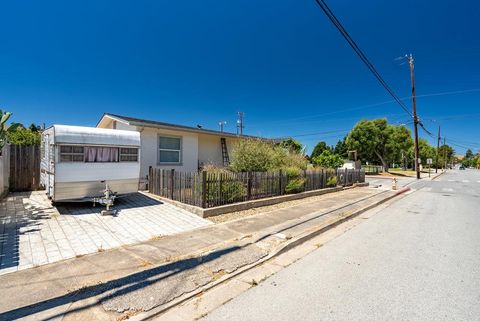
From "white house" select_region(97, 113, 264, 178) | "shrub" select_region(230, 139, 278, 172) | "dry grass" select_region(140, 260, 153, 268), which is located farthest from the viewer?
"white house" select_region(97, 113, 264, 178)

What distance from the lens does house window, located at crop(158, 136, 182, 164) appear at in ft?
39.1

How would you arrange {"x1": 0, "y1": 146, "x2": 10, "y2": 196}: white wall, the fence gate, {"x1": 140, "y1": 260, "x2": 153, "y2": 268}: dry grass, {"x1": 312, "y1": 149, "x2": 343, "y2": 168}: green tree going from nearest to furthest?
{"x1": 140, "y1": 260, "x2": 153, "y2": 268}: dry grass → {"x1": 0, "y1": 146, "x2": 10, "y2": 196}: white wall → the fence gate → {"x1": 312, "y1": 149, "x2": 343, "y2": 168}: green tree

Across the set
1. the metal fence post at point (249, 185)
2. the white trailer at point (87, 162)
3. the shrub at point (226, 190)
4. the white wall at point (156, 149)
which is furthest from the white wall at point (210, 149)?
the white trailer at point (87, 162)

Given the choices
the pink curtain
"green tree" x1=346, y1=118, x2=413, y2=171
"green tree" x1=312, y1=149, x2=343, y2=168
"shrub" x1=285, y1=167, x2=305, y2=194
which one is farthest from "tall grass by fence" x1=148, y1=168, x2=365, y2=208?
"green tree" x1=346, y1=118, x2=413, y2=171

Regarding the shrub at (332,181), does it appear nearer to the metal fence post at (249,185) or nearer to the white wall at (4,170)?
the metal fence post at (249,185)

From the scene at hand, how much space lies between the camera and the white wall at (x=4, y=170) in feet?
26.1

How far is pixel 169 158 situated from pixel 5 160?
19.8 feet

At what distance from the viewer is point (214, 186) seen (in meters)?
7.75

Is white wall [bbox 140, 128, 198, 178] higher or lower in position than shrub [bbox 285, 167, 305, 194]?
higher

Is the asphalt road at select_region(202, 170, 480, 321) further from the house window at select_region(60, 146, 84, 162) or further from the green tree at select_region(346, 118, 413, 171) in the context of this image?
the green tree at select_region(346, 118, 413, 171)

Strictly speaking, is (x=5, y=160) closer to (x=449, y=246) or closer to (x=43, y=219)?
(x=43, y=219)

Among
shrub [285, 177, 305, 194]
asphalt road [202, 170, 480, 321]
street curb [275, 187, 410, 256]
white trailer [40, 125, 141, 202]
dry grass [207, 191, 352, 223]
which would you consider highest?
white trailer [40, 125, 141, 202]

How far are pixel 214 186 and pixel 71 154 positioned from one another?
4.29m

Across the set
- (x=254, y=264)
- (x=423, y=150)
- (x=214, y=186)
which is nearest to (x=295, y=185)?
(x=214, y=186)
